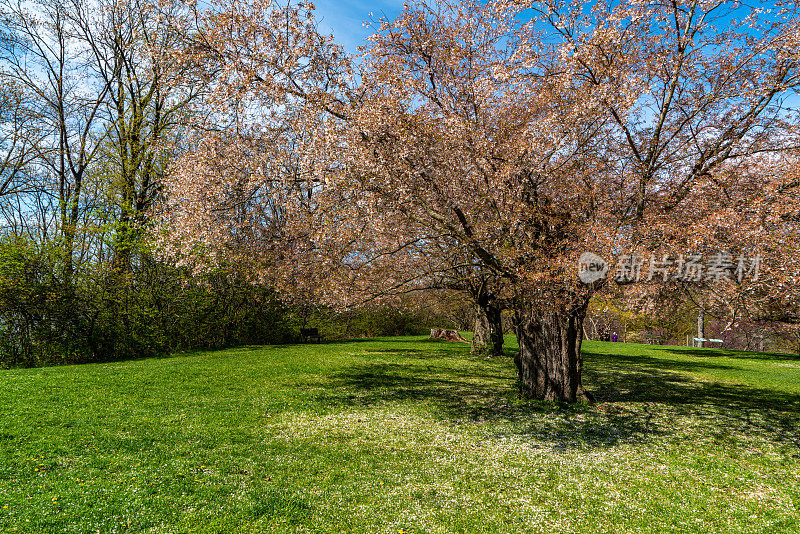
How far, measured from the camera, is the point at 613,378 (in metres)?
17.4

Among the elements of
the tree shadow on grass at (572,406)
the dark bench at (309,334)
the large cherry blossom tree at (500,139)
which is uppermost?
the large cherry blossom tree at (500,139)

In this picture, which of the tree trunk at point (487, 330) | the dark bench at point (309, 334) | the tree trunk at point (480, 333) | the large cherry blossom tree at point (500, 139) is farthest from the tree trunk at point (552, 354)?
the dark bench at point (309, 334)

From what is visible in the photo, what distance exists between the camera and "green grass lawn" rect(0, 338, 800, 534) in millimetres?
5453

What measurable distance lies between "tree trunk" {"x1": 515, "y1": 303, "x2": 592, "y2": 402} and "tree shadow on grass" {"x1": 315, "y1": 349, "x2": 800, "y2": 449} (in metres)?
0.44

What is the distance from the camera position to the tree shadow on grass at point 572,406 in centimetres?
964

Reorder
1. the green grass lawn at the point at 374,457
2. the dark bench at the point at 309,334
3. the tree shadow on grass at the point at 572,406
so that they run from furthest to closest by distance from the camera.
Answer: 1. the dark bench at the point at 309,334
2. the tree shadow on grass at the point at 572,406
3. the green grass lawn at the point at 374,457

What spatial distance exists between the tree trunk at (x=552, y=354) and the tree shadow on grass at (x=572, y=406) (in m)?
0.44

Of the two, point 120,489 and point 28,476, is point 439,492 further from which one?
point 28,476

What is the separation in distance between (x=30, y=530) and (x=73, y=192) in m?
24.5

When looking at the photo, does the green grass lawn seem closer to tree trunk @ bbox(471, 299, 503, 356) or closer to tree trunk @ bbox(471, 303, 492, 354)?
tree trunk @ bbox(471, 299, 503, 356)

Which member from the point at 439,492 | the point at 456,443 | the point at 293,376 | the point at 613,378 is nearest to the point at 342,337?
the point at 293,376

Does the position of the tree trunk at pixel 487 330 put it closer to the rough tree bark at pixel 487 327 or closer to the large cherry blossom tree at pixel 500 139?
the rough tree bark at pixel 487 327

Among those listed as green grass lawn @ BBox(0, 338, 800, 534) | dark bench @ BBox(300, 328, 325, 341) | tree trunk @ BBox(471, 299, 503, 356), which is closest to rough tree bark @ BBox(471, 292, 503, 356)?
tree trunk @ BBox(471, 299, 503, 356)

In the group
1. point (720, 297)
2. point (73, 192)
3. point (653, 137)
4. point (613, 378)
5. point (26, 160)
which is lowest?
point (613, 378)
